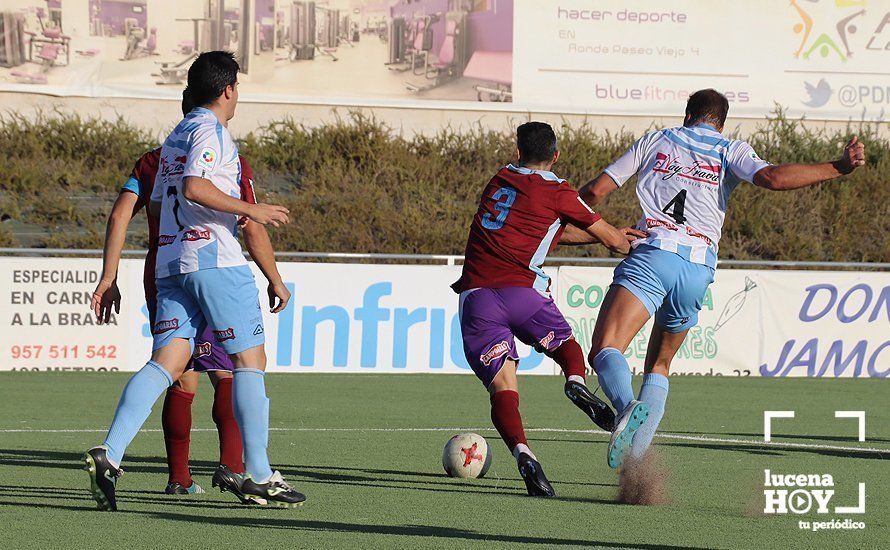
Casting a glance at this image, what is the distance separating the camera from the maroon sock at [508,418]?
7.24 meters

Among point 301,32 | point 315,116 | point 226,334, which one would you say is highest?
point 301,32

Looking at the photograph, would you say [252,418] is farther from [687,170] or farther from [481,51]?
[481,51]

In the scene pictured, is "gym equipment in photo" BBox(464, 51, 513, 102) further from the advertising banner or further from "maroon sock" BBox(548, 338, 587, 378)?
"maroon sock" BBox(548, 338, 587, 378)

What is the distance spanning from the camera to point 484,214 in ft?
24.6

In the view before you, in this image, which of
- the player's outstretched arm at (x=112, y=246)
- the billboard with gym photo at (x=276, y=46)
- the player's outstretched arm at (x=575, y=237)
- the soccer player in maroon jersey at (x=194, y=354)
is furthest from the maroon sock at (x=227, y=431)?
the billboard with gym photo at (x=276, y=46)

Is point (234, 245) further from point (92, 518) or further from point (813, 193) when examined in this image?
point (813, 193)

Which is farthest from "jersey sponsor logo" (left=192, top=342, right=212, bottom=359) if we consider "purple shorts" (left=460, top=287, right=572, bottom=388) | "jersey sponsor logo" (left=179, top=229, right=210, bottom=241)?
"purple shorts" (left=460, top=287, right=572, bottom=388)

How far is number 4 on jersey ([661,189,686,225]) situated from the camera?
7355 millimetres

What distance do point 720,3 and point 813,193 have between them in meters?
4.78

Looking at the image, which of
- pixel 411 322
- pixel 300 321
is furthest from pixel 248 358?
pixel 411 322

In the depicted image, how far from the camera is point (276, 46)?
1117 inches

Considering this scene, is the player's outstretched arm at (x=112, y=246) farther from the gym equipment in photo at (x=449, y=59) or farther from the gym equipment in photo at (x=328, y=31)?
the gym equipment in photo at (x=449, y=59)

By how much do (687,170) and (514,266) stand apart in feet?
3.35

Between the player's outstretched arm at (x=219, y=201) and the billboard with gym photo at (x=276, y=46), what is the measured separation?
73.6 feet
